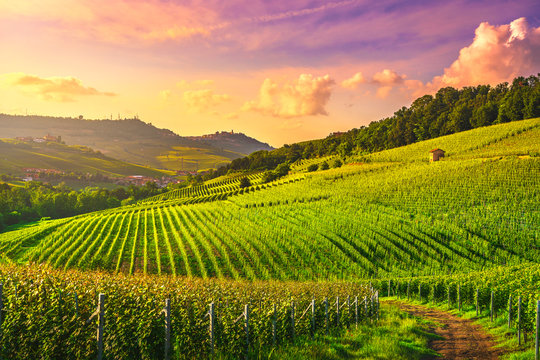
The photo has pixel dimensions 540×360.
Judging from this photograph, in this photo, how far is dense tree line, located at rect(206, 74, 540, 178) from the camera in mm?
104019

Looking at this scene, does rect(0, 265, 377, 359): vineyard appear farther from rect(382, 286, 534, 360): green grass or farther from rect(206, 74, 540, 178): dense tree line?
rect(206, 74, 540, 178): dense tree line

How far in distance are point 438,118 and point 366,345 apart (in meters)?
132

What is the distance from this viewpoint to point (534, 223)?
41.7m

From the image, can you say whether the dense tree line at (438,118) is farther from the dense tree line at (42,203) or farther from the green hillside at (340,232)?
the dense tree line at (42,203)

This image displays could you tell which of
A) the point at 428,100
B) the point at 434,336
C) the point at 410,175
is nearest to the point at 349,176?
the point at 410,175

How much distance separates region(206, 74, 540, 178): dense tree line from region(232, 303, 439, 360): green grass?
112 meters

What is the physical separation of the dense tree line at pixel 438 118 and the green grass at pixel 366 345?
112 m

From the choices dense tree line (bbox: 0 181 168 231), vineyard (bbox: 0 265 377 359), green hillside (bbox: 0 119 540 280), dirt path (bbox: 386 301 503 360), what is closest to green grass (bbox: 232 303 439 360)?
dirt path (bbox: 386 301 503 360)

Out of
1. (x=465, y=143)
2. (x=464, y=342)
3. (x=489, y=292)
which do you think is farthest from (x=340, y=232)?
(x=465, y=143)

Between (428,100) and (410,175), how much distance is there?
3778 inches

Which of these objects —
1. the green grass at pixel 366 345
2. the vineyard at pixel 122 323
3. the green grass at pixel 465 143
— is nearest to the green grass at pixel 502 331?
the green grass at pixel 366 345

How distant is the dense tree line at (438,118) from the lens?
341ft

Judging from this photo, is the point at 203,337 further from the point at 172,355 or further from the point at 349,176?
the point at 349,176

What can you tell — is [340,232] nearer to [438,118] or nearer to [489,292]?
[489,292]
